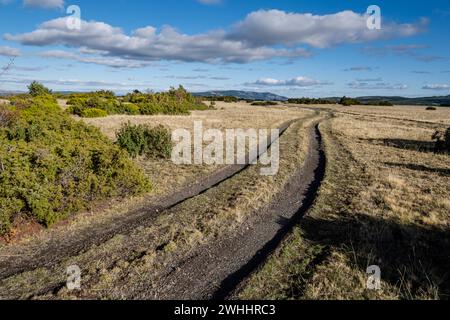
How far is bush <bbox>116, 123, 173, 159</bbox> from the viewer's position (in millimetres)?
18047

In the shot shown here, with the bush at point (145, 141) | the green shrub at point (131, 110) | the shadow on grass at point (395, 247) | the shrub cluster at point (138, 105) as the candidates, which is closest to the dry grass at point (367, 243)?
the shadow on grass at point (395, 247)

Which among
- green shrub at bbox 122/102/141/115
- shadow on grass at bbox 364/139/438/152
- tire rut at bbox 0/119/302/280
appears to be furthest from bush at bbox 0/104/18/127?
green shrub at bbox 122/102/141/115

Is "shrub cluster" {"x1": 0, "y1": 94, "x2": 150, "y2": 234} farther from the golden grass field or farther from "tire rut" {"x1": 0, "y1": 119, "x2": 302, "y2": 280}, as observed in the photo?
"tire rut" {"x1": 0, "y1": 119, "x2": 302, "y2": 280}

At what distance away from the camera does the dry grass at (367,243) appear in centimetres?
627

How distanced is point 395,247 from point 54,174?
9.06 metres

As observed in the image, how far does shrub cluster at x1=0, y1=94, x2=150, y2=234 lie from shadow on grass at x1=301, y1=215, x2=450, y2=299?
20.0 ft

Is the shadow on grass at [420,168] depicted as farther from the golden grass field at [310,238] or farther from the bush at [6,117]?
the bush at [6,117]

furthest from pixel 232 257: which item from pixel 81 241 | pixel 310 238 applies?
pixel 81 241

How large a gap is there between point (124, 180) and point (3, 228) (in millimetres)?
3786

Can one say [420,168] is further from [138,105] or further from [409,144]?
[138,105]

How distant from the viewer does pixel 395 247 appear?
315 inches

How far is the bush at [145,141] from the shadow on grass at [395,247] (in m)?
10.8
